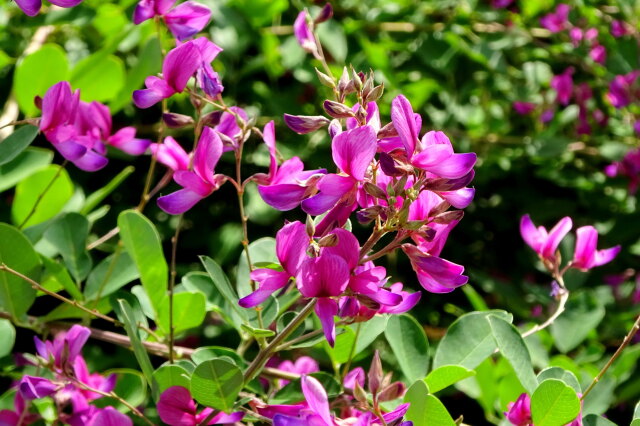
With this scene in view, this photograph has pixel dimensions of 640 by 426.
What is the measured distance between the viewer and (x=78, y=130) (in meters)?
1.11

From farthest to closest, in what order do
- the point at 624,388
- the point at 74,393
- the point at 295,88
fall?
Answer: the point at 295,88
the point at 624,388
the point at 74,393

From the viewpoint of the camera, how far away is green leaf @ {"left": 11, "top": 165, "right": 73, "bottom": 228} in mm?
1331

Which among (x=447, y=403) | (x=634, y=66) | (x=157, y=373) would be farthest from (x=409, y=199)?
(x=634, y=66)

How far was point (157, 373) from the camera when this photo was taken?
87 centimetres

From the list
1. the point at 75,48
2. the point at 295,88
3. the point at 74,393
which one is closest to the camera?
the point at 74,393

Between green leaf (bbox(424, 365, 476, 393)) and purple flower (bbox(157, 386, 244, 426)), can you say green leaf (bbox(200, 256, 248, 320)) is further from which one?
green leaf (bbox(424, 365, 476, 393))

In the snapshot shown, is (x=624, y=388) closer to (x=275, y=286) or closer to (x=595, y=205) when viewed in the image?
(x=595, y=205)

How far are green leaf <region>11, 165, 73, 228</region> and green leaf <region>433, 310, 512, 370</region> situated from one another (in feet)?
2.27

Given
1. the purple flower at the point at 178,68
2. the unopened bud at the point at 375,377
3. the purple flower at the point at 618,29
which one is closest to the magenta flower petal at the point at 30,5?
the purple flower at the point at 178,68

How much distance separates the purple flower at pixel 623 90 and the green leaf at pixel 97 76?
4.48 ft

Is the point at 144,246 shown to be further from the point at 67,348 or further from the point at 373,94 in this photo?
the point at 373,94

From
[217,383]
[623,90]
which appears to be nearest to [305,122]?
[217,383]

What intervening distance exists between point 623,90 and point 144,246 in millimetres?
1621

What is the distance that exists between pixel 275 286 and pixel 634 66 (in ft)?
5.82
